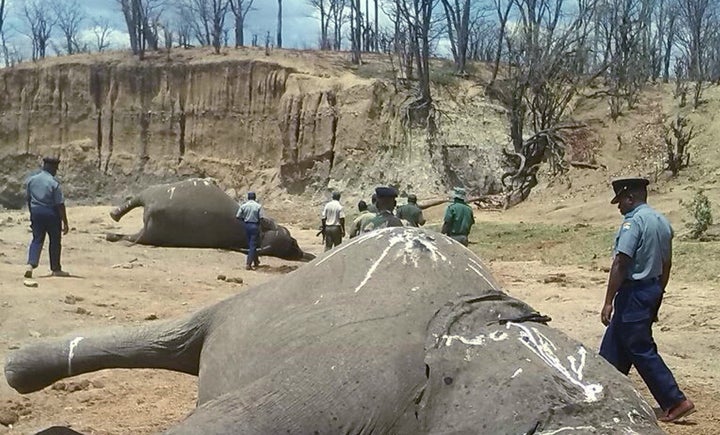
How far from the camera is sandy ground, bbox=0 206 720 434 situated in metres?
5.20

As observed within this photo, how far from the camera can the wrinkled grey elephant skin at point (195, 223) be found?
50.9 ft

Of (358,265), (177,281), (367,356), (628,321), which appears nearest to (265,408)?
(367,356)

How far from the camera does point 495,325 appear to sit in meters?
2.76

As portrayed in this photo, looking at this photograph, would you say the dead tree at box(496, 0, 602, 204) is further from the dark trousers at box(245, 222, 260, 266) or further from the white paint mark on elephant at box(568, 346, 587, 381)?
the white paint mark on elephant at box(568, 346, 587, 381)

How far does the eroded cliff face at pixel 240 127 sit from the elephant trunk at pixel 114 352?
25.3m

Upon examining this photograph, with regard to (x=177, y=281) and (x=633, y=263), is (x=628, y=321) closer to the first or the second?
(x=633, y=263)

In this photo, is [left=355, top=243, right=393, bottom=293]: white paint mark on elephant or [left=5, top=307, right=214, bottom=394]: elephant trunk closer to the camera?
[left=355, top=243, right=393, bottom=293]: white paint mark on elephant

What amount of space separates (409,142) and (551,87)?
5.46 m

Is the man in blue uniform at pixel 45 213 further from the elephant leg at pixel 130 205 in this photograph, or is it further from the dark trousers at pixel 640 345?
the dark trousers at pixel 640 345

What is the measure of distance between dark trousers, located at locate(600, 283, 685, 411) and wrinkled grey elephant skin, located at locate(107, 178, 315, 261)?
10500mm

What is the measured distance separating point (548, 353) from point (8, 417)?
3.61 m

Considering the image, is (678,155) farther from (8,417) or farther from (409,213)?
(8,417)

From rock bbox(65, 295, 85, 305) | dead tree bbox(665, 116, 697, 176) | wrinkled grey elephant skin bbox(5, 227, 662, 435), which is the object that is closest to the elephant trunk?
wrinkled grey elephant skin bbox(5, 227, 662, 435)

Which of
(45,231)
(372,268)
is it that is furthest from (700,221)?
(372,268)
